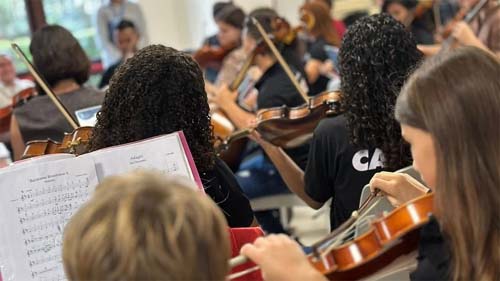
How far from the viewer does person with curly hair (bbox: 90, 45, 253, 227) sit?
5.17 ft

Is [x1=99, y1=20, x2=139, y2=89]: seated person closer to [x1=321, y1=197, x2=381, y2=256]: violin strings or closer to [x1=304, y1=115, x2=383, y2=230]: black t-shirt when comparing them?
[x1=304, y1=115, x2=383, y2=230]: black t-shirt

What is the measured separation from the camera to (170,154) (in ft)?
4.80

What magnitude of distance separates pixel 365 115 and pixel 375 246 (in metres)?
0.71

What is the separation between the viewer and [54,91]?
8.97ft

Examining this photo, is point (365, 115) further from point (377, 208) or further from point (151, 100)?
point (151, 100)

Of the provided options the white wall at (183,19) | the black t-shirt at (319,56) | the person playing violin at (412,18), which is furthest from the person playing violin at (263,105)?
the white wall at (183,19)

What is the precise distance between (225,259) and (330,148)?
998mm

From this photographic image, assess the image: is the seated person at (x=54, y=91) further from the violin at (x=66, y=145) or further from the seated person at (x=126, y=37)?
the seated person at (x=126, y=37)

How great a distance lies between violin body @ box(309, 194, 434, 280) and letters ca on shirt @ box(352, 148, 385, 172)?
0.69 metres

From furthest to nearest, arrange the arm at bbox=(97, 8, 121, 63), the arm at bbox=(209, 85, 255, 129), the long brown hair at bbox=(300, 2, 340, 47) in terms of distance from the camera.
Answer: the arm at bbox=(97, 8, 121, 63) → the long brown hair at bbox=(300, 2, 340, 47) → the arm at bbox=(209, 85, 255, 129)

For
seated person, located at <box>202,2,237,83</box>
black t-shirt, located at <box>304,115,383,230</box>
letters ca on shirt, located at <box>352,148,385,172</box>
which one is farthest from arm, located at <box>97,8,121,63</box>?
letters ca on shirt, located at <box>352,148,385,172</box>

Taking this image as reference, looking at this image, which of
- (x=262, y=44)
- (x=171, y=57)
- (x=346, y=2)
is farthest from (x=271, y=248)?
(x=346, y=2)

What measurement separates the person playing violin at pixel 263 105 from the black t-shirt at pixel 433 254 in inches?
65.3

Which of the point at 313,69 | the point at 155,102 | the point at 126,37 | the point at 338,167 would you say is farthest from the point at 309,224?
the point at 155,102
